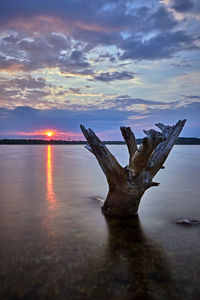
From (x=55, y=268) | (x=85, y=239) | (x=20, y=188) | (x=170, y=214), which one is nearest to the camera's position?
(x=55, y=268)

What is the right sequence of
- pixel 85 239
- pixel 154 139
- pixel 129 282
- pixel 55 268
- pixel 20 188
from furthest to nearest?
pixel 20 188 < pixel 154 139 < pixel 85 239 < pixel 55 268 < pixel 129 282

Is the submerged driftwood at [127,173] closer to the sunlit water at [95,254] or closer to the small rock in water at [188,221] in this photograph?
the sunlit water at [95,254]

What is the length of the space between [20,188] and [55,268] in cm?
669

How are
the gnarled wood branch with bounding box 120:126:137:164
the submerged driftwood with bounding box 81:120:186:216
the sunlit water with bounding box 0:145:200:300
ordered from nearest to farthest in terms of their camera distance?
the sunlit water with bounding box 0:145:200:300, the submerged driftwood with bounding box 81:120:186:216, the gnarled wood branch with bounding box 120:126:137:164

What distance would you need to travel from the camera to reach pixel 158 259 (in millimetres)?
3260

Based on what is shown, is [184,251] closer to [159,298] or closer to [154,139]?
[159,298]

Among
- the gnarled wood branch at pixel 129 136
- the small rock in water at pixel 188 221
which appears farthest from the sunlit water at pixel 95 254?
the gnarled wood branch at pixel 129 136

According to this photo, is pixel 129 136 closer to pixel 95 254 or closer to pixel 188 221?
pixel 188 221

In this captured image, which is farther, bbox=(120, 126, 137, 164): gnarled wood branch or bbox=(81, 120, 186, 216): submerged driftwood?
bbox=(120, 126, 137, 164): gnarled wood branch

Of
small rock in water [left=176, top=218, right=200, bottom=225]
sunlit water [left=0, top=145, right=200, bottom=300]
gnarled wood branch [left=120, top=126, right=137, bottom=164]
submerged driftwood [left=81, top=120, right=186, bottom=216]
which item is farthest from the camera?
gnarled wood branch [left=120, top=126, right=137, bottom=164]

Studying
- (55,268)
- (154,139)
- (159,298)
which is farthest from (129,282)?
(154,139)

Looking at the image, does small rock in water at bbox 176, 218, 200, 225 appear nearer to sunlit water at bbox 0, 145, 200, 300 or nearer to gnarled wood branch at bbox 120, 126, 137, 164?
sunlit water at bbox 0, 145, 200, 300

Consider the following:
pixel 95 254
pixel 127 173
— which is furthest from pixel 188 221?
pixel 95 254

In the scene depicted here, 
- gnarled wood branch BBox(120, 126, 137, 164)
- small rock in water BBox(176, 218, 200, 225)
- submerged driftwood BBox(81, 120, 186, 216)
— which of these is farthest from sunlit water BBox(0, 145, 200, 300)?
gnarled wood branch BBox(120, 126, 137, 164)
